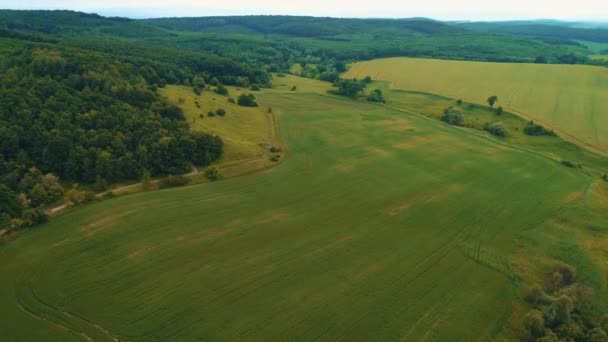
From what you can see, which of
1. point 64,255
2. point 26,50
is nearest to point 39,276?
point 64,255

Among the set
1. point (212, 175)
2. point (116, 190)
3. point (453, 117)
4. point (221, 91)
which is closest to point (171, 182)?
point (212, 175)

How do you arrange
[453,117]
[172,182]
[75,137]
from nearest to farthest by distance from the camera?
[172,182]
[75,137]
[453,117]

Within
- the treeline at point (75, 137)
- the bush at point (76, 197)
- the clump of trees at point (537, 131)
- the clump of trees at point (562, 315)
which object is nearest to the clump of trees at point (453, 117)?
the clump of trees at point (537, 131)

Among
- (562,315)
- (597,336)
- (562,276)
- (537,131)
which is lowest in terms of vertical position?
(597,336)

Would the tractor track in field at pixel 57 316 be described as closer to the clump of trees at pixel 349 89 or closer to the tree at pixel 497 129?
the tree at pixel 497 129

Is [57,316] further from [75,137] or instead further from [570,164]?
[570,164]

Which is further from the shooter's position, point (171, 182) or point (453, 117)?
point (453, 117)
